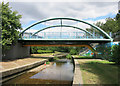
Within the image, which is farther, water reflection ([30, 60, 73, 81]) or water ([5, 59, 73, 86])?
water reflection ([30, 60, 73, 81])

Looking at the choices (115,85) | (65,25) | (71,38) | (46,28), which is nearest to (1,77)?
(115,85)

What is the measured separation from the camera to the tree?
49.8 feet

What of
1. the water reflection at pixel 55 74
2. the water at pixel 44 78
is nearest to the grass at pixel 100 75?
the water at pixel 44 78

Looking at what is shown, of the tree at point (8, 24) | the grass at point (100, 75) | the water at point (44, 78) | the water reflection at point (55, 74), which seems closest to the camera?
the grass at point (100, 75)

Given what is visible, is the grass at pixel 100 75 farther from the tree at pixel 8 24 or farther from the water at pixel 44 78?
the tree at pixel 8 24

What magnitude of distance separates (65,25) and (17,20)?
1765 centimetres

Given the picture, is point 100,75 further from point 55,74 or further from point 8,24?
point 8,24

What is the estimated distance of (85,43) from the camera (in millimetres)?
26219

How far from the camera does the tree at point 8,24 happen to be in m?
15.2

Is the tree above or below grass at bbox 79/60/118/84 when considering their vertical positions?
above

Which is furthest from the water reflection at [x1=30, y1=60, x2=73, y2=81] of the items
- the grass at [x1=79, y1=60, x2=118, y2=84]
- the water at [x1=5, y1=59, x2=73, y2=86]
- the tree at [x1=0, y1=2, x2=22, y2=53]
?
the tree at [x1=0, y1=2, x2=22, y2=53]

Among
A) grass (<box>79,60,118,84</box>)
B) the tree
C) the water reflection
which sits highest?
the tree

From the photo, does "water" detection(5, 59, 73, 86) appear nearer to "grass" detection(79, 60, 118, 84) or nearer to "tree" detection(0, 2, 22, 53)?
"grass" detection(79, 60, 118, 84)

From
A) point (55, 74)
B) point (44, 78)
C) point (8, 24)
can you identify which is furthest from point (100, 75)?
point (8, 24)
